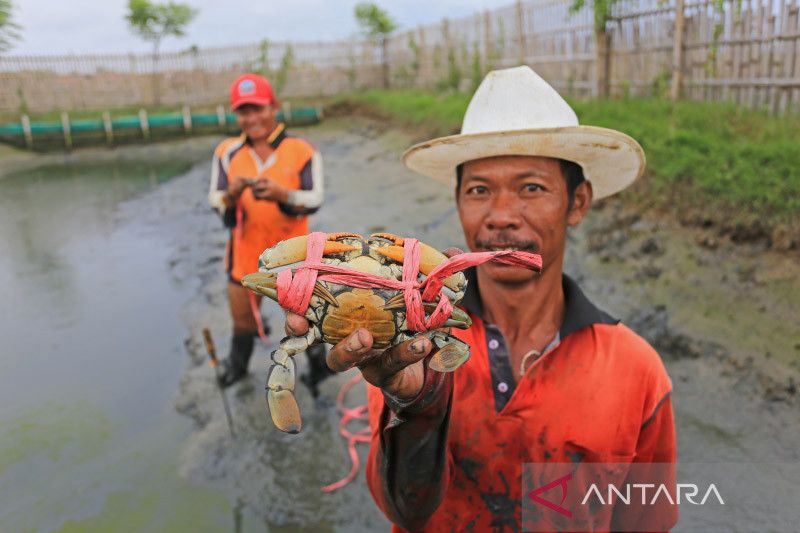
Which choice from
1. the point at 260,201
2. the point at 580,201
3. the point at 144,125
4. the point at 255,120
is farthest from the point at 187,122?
the point at 580,201

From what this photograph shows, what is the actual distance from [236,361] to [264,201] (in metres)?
1.36

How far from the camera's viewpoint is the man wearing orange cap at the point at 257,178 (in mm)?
4180

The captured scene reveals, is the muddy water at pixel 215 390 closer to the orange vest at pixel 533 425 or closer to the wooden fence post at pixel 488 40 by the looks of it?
the orange vest at pixel 533 425

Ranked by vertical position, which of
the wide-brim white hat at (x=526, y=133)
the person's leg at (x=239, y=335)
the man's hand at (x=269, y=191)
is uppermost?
the wide-brim white hat at (x=526, y=133)

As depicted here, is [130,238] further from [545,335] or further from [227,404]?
[545,335]

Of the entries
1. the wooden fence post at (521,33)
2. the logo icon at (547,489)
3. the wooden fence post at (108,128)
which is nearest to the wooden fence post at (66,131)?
the wooden fence post at (108,128)

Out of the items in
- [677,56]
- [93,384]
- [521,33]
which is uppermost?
[521,33]

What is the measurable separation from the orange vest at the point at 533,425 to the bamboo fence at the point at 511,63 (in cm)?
668

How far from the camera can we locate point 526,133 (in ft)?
5.89

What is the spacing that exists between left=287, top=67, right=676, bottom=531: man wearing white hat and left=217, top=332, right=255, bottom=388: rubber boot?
2926 millimetres

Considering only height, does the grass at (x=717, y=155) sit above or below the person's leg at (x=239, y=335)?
above

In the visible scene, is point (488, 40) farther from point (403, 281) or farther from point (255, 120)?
point (403, 281)

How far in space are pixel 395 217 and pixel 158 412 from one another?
5003 millimetres

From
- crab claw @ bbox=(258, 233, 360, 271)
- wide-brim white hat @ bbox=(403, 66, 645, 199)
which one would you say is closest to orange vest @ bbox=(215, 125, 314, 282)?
wide-brim white hat @ bbox=(403, 66, 645, 199)
